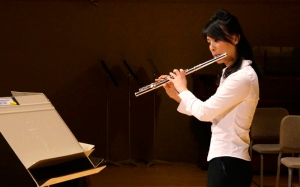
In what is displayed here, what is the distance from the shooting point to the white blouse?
1.83 m

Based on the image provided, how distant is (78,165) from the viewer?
1.74 metres

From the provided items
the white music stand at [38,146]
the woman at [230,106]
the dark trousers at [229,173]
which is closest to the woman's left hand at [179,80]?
the woman at [230,106]

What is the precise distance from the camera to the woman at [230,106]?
1821 millimetres

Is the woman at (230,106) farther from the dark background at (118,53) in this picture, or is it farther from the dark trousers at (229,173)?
the dark background at (118,53)

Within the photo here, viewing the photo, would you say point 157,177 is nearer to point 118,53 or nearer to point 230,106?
point 118,53

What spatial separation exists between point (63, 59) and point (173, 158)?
181 cm

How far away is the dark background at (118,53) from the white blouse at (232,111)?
366 cm

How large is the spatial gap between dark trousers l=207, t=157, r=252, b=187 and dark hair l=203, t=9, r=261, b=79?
357 mm

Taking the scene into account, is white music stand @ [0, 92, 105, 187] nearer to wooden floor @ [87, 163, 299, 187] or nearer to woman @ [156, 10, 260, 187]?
woman @ [156, 10, 260, 187]

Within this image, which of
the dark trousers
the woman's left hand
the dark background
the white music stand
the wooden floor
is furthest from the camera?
the dark background

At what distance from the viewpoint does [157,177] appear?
4.85 m

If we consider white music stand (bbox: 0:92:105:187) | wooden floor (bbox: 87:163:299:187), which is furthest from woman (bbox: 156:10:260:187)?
wooden floor (bbox: 87:163:299:187)

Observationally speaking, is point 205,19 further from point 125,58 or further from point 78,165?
point 78,165

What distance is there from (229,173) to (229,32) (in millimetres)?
566
